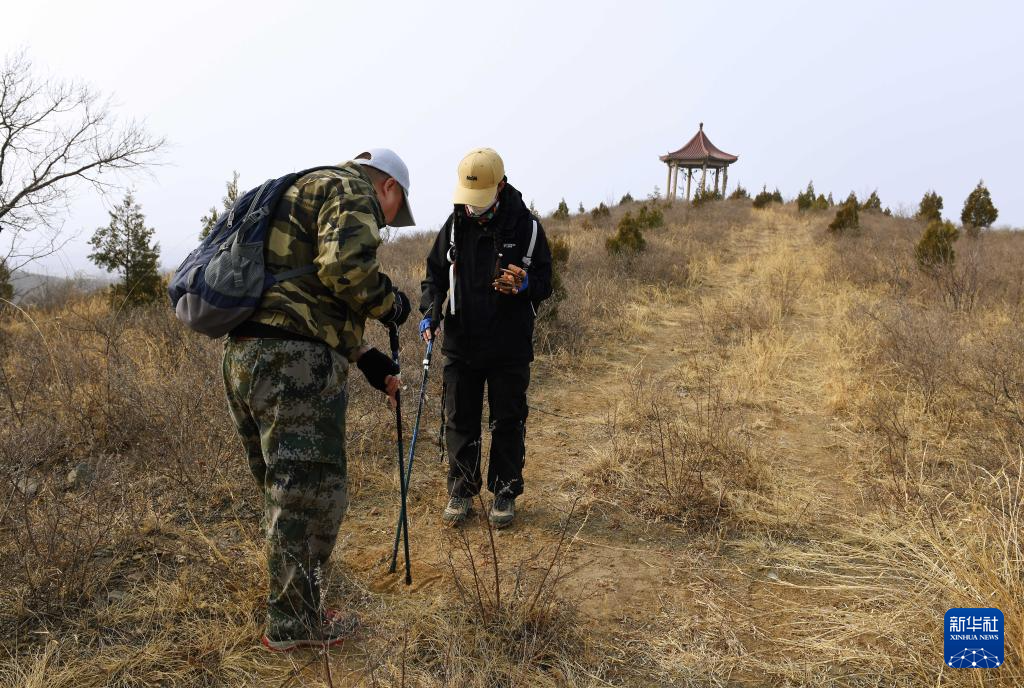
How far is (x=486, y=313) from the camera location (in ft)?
10.2

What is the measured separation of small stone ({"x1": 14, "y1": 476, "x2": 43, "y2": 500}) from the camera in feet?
9.32

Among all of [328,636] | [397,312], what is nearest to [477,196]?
[397,312]

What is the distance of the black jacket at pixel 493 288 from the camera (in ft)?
10.2

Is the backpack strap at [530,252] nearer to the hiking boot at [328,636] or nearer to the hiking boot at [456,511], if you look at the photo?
the hiking boot at [456,511]

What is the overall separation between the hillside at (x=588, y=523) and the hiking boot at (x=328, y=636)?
5 cm

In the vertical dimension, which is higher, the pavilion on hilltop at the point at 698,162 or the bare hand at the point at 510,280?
the pavilion on hilltop at the point at 698,162

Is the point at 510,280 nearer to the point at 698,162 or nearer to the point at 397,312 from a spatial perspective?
the point at 397,312

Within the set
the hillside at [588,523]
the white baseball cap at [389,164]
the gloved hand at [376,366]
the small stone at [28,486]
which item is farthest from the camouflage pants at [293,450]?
the small stone at [28,486]

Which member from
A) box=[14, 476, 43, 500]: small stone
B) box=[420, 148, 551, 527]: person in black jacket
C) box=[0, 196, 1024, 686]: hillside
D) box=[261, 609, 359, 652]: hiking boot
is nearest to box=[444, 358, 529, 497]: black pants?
box=[420, 148, 551, 527]: person in black jacket

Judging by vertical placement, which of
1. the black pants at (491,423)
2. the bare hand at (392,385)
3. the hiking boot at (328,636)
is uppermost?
the bare hand at (392,385)

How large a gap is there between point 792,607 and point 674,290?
7.57 meters

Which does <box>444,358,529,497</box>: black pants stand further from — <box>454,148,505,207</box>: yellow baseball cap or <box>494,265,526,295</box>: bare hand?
<box>454,148,505,207</box>: yellow baseball cap

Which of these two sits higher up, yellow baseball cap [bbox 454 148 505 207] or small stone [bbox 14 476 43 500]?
yellow baseball cap [bbox 454 148 505 207]

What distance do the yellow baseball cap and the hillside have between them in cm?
168
